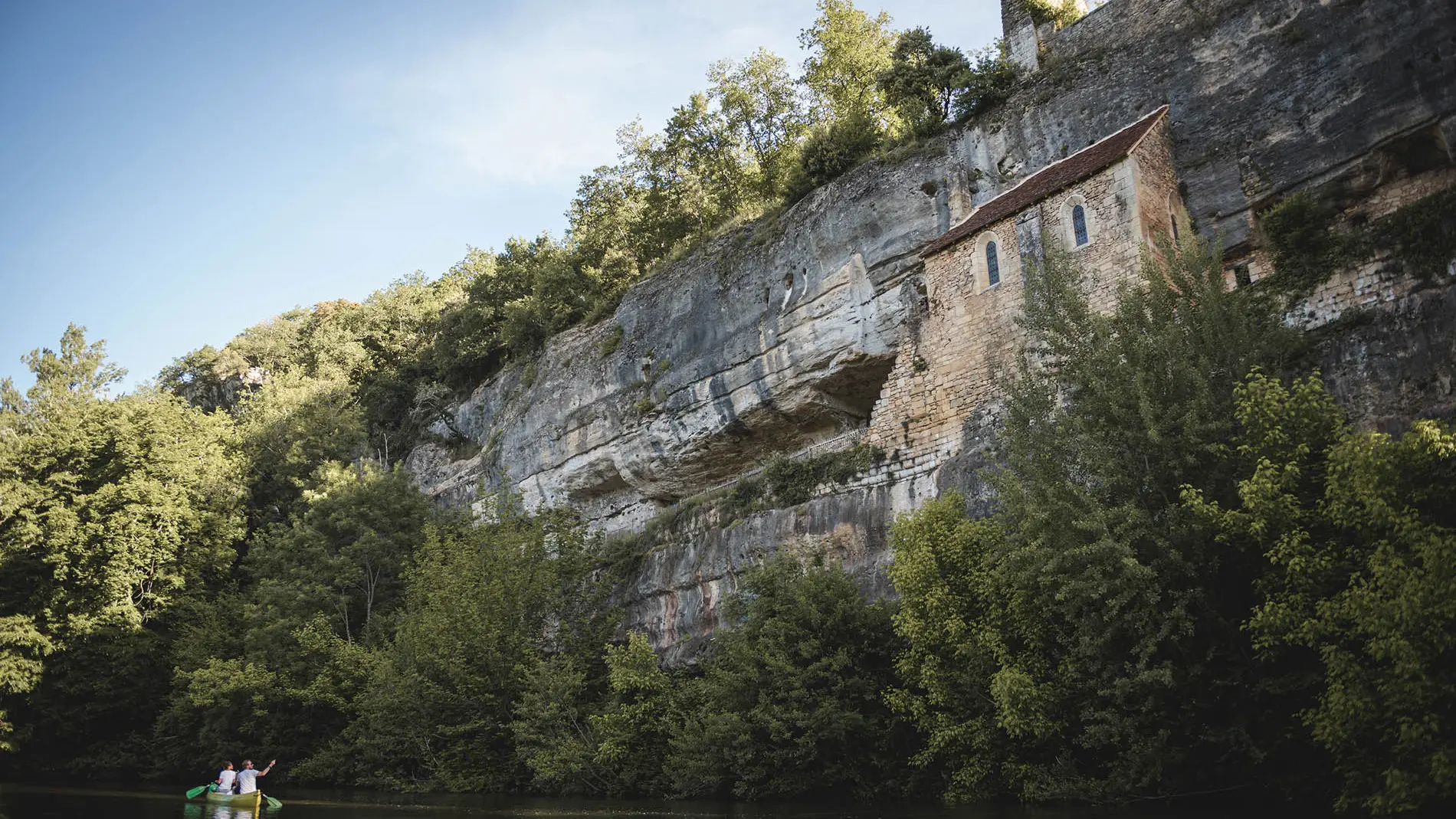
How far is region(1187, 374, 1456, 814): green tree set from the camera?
12.7 meters

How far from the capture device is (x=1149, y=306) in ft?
60.5

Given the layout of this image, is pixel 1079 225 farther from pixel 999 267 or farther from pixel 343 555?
pixel 343 555

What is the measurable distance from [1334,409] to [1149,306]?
147 inches

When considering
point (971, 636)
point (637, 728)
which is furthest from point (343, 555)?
point (971, 636)

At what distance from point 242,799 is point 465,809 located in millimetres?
7125

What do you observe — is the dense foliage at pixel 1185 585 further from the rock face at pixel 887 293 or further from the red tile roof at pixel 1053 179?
the red tile roof at pixel 1053 179

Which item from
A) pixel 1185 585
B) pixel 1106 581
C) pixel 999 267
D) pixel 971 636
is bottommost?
pixel 971 636

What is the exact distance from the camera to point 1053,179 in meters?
24.5

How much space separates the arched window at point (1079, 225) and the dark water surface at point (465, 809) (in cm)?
1273

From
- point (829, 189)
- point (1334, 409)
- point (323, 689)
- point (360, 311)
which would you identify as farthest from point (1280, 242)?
point (360, 311)

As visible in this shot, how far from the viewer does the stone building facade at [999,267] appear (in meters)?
22.6

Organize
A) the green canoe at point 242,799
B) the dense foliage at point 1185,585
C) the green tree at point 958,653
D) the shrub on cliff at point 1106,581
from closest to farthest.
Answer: the dense foliage at point 1185,585 → the shrub on cliff at point 1106,581 → the green tree at point 958,653 → the green canoe at point 242,799

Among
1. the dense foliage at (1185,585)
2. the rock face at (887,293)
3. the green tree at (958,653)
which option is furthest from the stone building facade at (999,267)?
the green tree at (958,653)

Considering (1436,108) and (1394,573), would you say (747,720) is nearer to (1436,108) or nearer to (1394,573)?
(1394,573)
